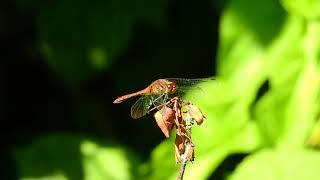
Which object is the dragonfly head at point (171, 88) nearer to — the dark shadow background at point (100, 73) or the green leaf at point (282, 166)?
the green leaf at point (282, 166)

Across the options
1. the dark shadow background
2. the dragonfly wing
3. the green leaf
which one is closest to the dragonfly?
the dragonfly wing

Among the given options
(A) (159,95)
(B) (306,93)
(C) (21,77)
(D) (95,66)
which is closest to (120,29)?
(D) (95,66)

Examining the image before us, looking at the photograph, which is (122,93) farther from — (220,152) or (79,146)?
(220,152)

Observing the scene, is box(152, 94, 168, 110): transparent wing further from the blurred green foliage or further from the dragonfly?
the blurred green foliage

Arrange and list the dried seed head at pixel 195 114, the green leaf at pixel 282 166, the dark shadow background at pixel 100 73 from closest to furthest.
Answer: the dried seed head at pixel 195 114 < the green leaf at pixel 282 166 < the dark shadow background at pixel 100 73

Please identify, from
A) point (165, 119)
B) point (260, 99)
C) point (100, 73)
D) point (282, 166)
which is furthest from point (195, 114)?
point (100, 73)

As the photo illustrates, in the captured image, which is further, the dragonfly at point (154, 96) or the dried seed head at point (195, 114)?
the dragonfly at point (154, 96)

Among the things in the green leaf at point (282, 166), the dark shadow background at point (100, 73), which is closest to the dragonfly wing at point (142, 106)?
the green leaf at point (282, 166)
